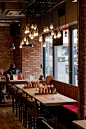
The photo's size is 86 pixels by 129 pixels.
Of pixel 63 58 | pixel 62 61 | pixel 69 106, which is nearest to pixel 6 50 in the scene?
pixel 62 61

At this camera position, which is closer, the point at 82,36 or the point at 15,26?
the point at 82,36

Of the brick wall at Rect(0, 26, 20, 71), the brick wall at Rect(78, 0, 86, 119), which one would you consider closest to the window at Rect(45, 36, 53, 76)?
the brick wall at Rect(0, 26, 20, 71)

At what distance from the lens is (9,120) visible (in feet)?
25.6

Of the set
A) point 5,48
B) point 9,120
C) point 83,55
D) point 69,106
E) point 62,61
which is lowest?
point 9,120

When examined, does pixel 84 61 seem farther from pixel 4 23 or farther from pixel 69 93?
pixel 4 23

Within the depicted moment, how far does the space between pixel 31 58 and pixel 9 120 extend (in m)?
5.07

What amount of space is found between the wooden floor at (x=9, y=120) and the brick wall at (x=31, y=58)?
11.4 ft

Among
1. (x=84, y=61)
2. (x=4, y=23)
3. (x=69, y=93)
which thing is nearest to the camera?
(x=84, y=61)

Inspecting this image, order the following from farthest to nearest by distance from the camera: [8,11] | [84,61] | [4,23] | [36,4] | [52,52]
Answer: [4,23]
[52,52]
[8,11]
[36,4]
[84,61]

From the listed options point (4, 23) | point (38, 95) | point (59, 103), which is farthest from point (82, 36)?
point (4, 23)

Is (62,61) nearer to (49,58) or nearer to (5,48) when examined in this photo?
(49,58)

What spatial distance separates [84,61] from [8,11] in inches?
241

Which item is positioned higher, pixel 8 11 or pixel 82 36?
pixel 8 11

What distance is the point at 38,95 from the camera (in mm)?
6863
